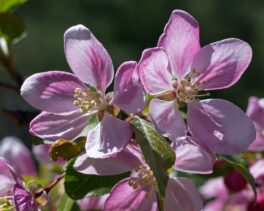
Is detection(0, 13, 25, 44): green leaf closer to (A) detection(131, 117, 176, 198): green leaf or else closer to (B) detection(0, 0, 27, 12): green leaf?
(B) detection(0, 0, 27, 12): green leaf

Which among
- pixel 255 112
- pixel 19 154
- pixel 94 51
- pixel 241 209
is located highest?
pixel 94 51

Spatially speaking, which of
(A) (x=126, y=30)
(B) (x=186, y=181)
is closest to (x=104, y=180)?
(B) (x=186, y=181)

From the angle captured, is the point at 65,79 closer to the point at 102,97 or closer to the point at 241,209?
the point at 102,97

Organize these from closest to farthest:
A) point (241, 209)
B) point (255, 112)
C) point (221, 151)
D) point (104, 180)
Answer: point (221, 151) → point (104, 180) → point (255, 112) → point (241, 209)

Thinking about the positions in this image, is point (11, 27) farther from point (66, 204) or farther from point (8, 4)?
point (66, 204)

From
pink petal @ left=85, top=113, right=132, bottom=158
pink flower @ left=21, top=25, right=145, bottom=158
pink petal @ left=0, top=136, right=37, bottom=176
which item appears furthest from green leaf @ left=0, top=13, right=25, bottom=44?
pink petal @ left=85, top=113, right=132, bottom=158

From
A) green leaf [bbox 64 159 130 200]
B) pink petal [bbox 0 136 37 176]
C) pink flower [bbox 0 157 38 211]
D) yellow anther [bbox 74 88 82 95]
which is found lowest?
pink petal [bbox 0 136 37 176]
